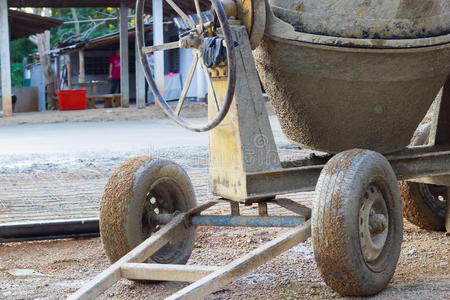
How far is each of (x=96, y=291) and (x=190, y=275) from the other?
0.43m

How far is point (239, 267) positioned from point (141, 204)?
84cm

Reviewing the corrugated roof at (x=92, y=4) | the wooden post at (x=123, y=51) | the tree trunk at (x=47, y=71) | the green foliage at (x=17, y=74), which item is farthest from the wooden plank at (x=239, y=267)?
the green foliage at (x=17, y=74)

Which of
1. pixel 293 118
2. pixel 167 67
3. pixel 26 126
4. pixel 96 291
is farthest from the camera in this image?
pixel 167 67

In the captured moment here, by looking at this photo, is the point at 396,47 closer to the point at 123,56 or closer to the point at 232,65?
the point at 232,65

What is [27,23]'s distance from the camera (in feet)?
71.1

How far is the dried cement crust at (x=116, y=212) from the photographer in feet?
12.0

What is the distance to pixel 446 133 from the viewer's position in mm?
4688

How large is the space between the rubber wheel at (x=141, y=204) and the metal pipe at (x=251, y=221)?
220 millimetres

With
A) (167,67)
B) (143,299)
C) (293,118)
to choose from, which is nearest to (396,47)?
(293,118)

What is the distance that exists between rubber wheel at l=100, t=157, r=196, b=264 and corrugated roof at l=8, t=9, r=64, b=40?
17.1 meters

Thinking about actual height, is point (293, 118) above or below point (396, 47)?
below

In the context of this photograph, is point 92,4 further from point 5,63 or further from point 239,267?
point 239,267

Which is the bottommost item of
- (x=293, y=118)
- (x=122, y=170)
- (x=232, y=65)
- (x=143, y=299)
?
(x=143, y=299)

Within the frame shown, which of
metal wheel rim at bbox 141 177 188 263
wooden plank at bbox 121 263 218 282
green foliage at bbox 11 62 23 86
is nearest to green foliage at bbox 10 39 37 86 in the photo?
green foliage at bbox 11 62 23 86
